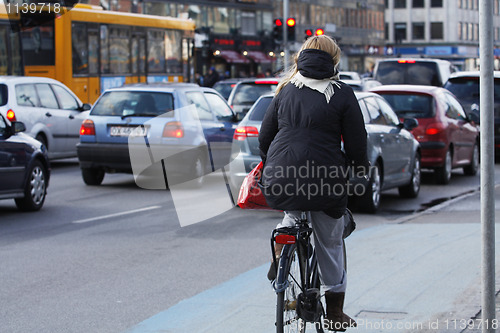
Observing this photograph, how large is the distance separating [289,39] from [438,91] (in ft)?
49.0

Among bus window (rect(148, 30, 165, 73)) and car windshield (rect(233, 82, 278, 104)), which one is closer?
car windshield (rect(233, 82, 278, 104))

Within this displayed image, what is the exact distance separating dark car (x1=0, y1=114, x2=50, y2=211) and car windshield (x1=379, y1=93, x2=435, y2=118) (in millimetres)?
6387

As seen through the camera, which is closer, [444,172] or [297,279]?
[297,279]

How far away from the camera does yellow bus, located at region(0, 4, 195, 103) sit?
81.4 feet

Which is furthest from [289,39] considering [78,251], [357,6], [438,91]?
[357,6]

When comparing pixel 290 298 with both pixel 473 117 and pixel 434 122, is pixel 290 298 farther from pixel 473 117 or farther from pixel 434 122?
pixel 473 117

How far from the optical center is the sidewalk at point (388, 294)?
20.2 feet

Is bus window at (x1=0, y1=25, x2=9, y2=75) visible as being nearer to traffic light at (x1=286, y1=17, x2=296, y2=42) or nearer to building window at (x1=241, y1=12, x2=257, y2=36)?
traffic light at (x1=286, y1=17, x2=296, y2=42)

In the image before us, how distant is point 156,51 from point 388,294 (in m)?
23.1

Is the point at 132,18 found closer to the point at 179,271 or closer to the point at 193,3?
the point at 179,271

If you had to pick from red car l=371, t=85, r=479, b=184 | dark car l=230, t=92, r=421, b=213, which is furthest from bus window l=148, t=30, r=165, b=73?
dark car l=230, t=92, r=421, b=213

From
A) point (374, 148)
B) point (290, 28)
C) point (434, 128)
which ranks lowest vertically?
point (374, 148)

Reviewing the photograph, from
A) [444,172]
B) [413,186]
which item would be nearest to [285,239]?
[413,186]

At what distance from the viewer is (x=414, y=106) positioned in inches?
646
